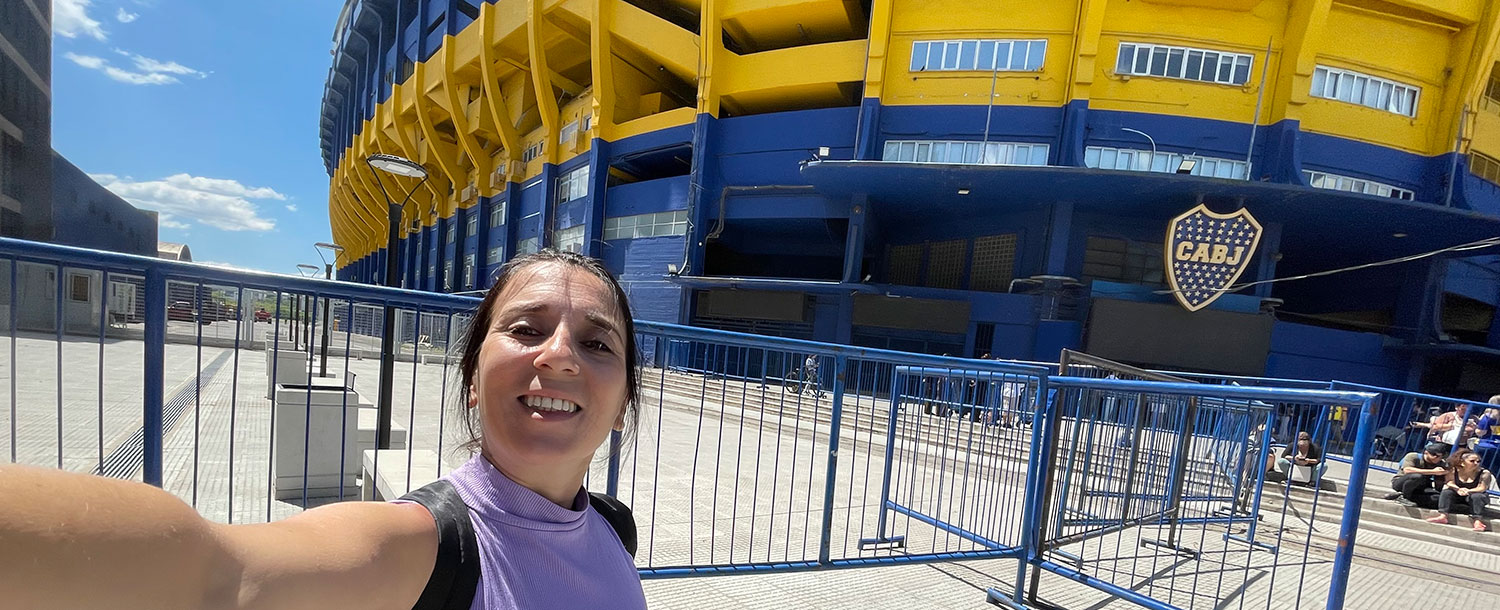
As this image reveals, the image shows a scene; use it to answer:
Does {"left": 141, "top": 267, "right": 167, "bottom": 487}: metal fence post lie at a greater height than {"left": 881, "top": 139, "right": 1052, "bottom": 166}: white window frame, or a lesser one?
lesser

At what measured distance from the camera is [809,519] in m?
5.26

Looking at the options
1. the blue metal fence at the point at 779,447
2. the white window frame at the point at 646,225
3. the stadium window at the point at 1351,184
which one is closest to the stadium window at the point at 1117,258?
the stadium window at the point at 1351,184

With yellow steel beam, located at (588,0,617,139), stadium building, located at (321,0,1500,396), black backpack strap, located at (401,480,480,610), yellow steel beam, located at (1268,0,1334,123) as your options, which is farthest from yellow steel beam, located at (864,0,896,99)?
black backpack strap, located at (401,480,480,610)

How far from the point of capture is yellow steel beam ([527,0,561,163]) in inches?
874

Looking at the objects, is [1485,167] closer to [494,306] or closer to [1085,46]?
[1085,46]

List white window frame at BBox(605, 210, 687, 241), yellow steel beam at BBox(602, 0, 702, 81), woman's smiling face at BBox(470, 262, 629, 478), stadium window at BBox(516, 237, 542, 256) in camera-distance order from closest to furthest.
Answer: woman's smiling face at BBox(470, 262, 629, 478), yellow steel beam at BBox(602, 0, 702, 81), white window frame at BBox(605, 210, 687, 241), stadium window at BBox(516, 237, 542, 256)

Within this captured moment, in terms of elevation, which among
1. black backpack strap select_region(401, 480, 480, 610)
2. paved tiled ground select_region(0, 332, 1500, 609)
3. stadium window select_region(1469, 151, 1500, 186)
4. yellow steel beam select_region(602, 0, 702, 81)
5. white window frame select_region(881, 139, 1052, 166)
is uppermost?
yellow steel beam select_region(602, 0, 702, 81)

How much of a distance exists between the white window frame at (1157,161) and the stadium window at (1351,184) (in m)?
1.73

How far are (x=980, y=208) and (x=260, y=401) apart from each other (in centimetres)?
1798

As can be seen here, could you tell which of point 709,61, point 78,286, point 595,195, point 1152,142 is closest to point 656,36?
point 709,61

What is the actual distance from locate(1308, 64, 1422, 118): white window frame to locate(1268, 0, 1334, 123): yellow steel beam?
2.65ft

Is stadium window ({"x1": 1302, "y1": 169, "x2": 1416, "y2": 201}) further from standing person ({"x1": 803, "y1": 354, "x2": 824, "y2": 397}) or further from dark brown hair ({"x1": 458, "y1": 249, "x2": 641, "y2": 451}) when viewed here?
dark brown hair ({"x1": 458, "y1": 249, "x2": 641, "y2": 451})

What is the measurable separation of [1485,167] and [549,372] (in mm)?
28558

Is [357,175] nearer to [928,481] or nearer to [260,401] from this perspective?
[260,401]
